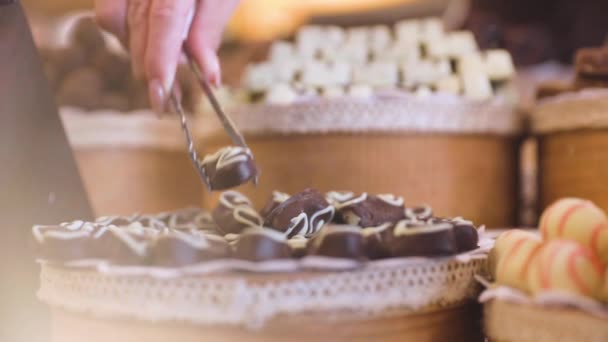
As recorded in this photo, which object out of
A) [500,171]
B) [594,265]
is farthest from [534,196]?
[594,265]

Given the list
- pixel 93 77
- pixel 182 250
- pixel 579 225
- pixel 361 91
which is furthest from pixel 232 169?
pixel 93 77

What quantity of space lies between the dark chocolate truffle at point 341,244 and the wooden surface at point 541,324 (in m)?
0.08

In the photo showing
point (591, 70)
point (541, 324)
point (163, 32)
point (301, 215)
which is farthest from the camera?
point (591, 70)

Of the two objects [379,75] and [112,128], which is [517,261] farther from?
[112,128]

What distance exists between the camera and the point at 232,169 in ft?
1.73

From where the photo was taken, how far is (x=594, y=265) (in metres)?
0.37

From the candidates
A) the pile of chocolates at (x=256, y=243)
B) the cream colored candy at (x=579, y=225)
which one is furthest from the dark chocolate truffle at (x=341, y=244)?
the cream colored candy at (x=579, y=225)

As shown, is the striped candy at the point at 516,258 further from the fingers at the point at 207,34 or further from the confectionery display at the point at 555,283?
the fingers at the point at 207,34

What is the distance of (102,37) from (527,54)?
2.41 feet

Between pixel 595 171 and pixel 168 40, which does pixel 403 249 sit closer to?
pixel 168 40

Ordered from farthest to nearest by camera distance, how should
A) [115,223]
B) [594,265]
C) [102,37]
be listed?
[102,37]
[115,223]
[594,265]

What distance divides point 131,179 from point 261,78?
0.27m

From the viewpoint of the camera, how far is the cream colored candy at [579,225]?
1.25 feet

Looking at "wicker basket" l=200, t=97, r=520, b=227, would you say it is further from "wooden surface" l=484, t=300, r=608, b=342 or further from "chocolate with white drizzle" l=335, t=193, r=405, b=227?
"wooden surface" l=484, t=300, r=608, b=342
